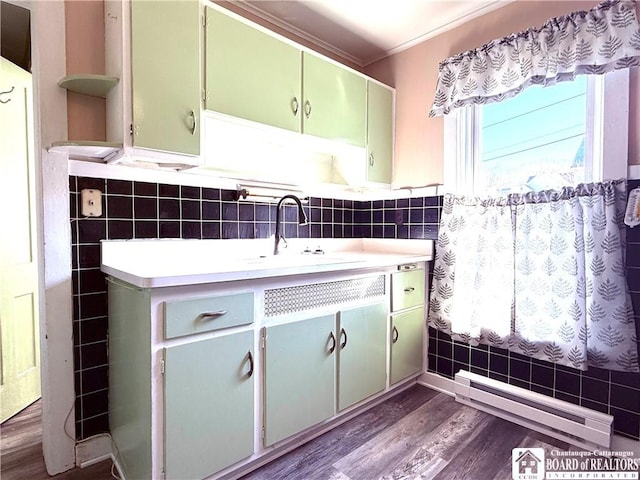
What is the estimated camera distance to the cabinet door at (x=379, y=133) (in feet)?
7.95

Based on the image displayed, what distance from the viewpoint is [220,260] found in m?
1.92

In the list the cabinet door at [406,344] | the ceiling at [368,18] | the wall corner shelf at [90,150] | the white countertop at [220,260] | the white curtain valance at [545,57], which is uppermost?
the ceiling at [368,18]

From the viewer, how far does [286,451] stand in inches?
64.6

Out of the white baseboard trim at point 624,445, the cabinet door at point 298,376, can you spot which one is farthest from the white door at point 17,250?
the white baseboard trim at point 624,445

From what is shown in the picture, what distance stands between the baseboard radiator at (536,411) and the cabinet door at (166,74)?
82.2 inches

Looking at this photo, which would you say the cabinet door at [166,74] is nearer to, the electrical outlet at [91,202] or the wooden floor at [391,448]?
the electrical outlet at [91,202]

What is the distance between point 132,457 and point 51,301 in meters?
0.74

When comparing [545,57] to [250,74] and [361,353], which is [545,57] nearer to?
[250,74]

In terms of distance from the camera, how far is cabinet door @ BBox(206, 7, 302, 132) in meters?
1.64

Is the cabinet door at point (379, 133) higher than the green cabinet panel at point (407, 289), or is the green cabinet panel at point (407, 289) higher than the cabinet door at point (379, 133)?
the cabinet door at point (379, 133)

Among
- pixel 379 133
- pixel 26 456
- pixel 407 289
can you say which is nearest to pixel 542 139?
pixel 379 133

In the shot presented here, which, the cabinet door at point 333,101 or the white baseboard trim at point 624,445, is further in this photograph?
the cabinet door at point 333,101

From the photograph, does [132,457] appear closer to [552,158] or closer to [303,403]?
[303,403]

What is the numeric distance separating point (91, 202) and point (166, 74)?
67cm
